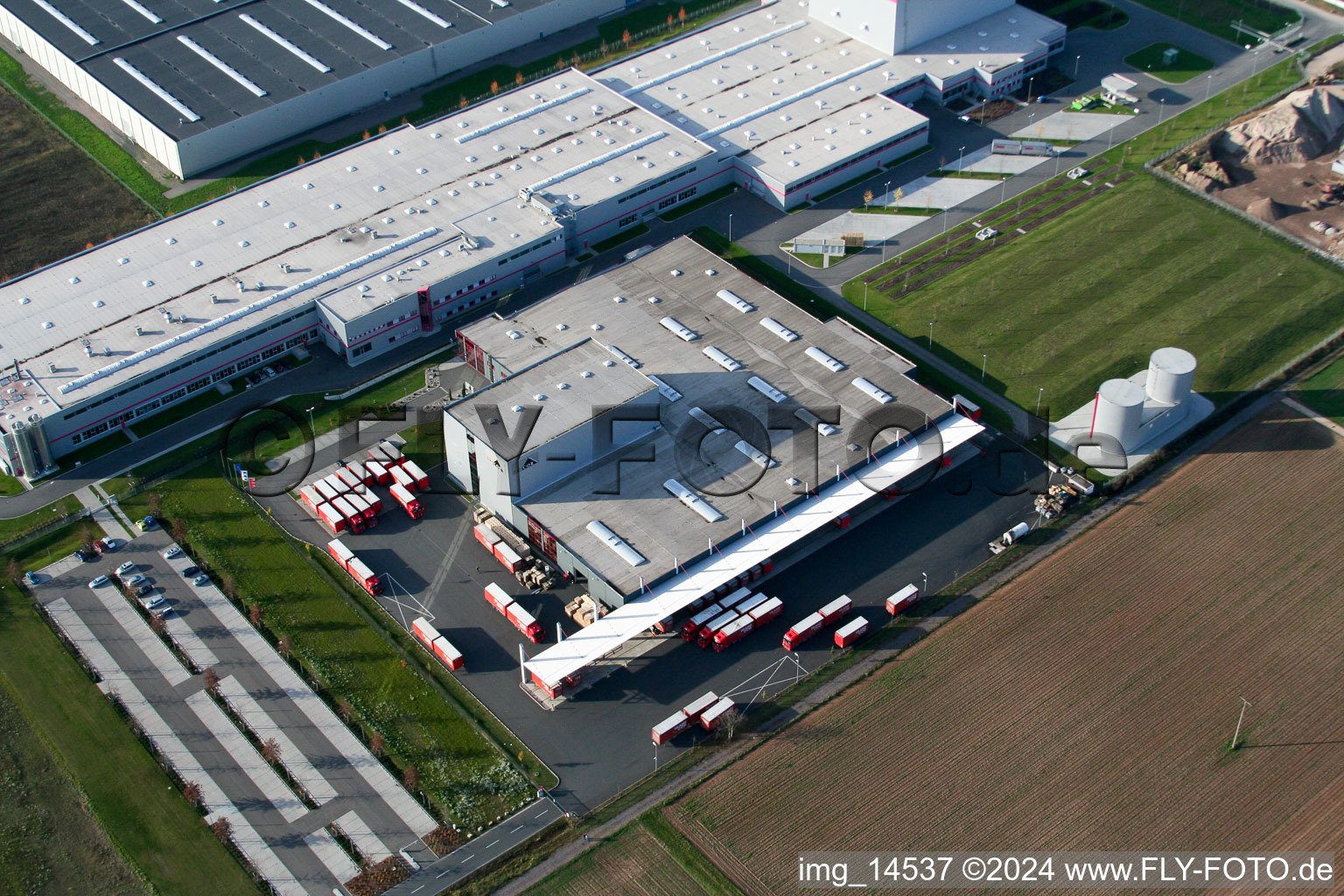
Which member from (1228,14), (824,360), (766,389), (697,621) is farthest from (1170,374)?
(1228,14)

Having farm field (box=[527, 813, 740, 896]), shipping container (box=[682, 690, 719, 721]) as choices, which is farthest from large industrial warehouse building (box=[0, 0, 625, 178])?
farm field (box=[527, 813, 740, 896])

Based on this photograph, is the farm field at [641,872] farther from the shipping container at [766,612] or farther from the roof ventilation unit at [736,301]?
the roof ventilation unit at [736,301]

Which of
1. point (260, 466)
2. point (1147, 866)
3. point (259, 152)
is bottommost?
point (1147, 866)

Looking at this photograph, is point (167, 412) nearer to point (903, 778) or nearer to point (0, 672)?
point (0, 672)

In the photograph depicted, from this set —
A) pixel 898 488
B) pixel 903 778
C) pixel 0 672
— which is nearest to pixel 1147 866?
pixel 903 778

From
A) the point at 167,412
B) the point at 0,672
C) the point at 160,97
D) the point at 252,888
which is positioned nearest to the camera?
the point at 252,888

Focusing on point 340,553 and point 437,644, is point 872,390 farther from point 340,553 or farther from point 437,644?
point 340,553

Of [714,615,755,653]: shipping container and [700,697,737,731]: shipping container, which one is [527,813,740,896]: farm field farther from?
[714,615,755,653]: shipping container
